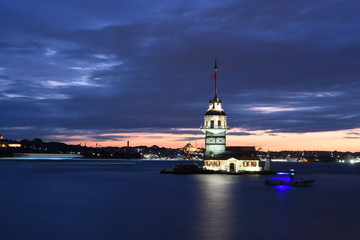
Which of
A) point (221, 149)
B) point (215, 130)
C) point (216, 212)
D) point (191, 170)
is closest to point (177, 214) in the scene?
point (216, 212)

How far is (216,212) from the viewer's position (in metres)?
41.1

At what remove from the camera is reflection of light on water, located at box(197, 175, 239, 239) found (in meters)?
31.8

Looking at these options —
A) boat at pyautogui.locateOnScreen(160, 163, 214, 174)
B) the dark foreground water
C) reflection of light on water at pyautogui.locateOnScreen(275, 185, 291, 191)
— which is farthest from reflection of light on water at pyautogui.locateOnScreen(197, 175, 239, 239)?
boat at pyautogui.locateOnScreen(160, 163, 214, 174)

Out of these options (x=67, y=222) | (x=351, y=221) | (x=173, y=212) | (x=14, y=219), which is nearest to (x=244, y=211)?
(x=173, y=212)

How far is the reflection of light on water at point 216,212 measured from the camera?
104ft

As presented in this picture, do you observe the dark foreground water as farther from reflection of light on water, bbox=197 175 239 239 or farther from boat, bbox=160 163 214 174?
boat, bbox=160 163 214 174

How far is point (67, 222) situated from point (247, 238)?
42.1ft

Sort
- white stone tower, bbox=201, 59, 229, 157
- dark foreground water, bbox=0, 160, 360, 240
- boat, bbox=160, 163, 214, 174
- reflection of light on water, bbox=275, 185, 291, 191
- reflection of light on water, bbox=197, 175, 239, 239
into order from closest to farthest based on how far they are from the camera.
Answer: dark foreground water, bbox=0, 160, 360, 240
reflection of light on water, bbox=197, 175, 239, 239
reflection of light on water, bbox=275, 185, 291, 191
white stone tower, bbox=201, 59, 229, 157
boat, bbox=160, 163, 214, 174

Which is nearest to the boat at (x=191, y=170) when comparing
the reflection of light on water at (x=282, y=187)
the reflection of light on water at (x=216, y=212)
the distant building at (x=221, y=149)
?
the distant building at (x=221, y=149)

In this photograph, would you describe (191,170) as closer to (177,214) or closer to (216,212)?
(216,212)

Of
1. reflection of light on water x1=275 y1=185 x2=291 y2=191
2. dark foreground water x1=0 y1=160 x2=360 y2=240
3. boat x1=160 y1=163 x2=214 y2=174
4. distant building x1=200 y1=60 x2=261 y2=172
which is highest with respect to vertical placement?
distant building x1=200 y1=60 x2=261 y2=172

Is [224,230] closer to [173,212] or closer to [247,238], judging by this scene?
[247,238]

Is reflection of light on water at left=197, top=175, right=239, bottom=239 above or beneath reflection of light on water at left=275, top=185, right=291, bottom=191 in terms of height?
beneath

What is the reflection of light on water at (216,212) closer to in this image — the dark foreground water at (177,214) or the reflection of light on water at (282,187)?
the dark foreground water at (177,214)
